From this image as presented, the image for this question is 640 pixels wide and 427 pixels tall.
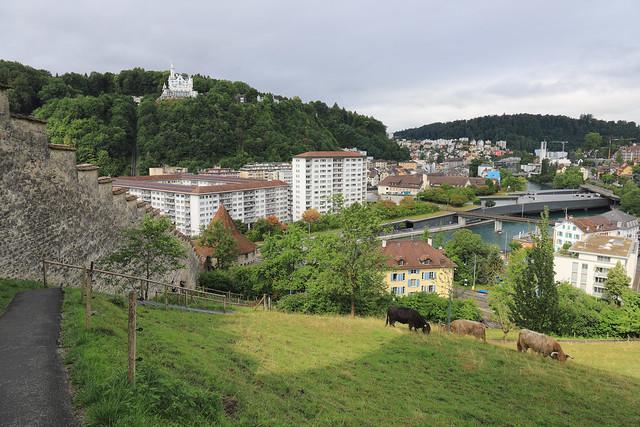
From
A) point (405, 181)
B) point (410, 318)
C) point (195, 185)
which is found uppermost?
point (405, 181)

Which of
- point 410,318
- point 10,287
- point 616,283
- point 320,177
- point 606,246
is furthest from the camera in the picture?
point 320,177

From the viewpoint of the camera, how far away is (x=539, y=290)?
21156 millimetres

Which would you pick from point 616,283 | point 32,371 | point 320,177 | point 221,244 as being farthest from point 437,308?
point 320,177

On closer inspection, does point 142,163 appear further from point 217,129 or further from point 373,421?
point 373,421

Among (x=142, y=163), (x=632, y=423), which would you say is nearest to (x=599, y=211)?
(x=142, y=163)

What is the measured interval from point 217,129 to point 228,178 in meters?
29.9

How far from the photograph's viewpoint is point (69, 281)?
13453mm

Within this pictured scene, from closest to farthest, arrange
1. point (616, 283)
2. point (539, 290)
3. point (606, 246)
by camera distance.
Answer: point (539, 290) < point (616, 283) < point (606, 246)

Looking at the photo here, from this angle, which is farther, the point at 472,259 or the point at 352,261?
the point at 472,259

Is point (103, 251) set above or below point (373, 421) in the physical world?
above

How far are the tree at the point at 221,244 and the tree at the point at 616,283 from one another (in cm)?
3165

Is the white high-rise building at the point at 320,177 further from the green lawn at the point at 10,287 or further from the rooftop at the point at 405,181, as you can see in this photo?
the green lawn at the point at 10,287

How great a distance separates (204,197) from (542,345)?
196 feet

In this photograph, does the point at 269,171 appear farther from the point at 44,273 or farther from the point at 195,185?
the point at 44,273
